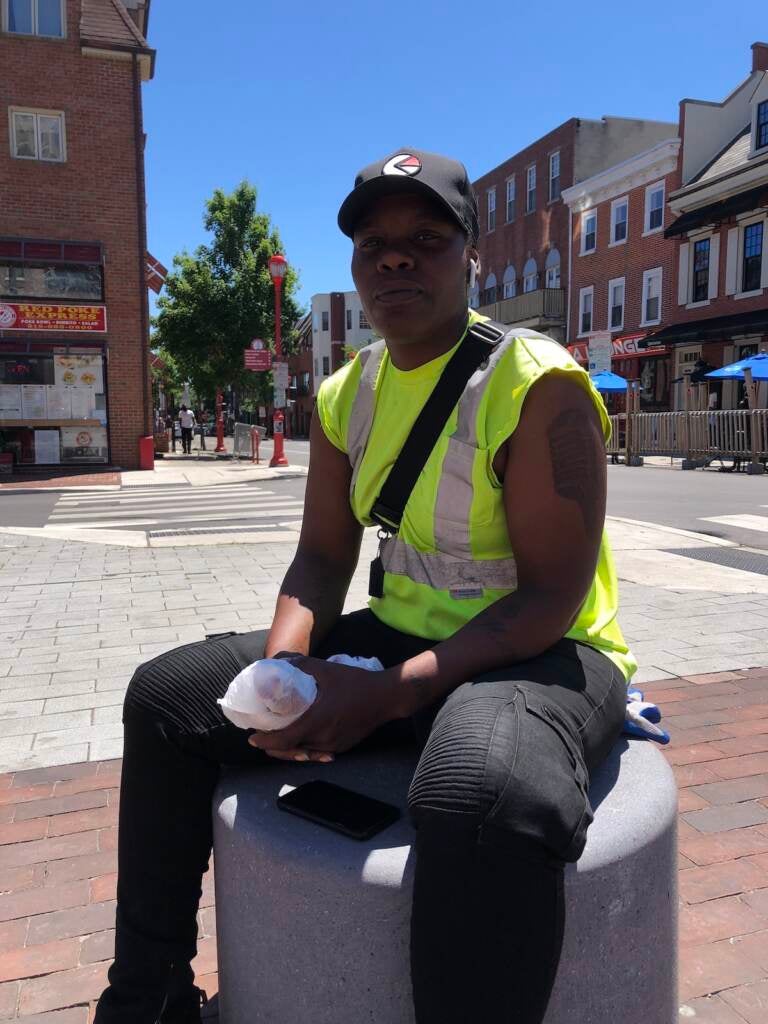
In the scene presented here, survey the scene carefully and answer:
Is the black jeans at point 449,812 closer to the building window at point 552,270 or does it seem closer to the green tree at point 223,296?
the green tree at point 223,296

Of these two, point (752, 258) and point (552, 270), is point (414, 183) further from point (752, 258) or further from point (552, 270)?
point (552, 270)

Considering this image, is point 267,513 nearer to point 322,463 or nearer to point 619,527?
point 619,527

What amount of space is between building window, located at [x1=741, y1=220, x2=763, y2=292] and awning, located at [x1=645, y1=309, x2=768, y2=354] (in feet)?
2.92

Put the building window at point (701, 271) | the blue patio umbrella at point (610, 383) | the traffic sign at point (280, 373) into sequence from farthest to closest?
the building window at point (701, 271)
the blue patio umbrella at point (610, 383)
the traffic sign at point (280, 373)

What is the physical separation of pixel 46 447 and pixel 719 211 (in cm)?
1962

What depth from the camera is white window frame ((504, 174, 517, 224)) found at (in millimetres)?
36875

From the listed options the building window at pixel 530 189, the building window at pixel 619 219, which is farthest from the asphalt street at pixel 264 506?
the building window at pixel 530 189

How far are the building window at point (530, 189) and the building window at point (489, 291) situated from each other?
12.3 feet

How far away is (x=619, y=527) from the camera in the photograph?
9.16 metres

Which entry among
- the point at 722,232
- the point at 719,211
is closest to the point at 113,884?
the point at 719,211

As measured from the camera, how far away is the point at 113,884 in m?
2.34

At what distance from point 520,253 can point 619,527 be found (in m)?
29.6

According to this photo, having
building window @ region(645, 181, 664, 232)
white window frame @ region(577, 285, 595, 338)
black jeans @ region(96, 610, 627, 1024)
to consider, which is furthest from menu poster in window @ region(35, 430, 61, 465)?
building window @ region(645, 181, 664, 232)

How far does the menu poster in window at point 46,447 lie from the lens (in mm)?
18188
